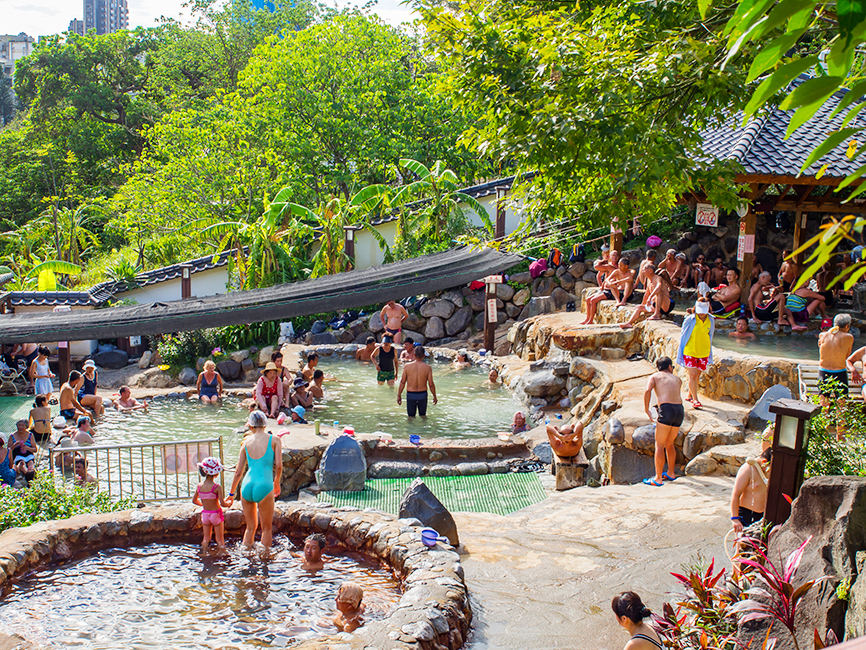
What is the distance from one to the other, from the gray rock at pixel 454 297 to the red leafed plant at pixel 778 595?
45.7 ft

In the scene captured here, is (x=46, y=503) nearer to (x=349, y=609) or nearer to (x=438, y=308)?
(x=349, y=609)

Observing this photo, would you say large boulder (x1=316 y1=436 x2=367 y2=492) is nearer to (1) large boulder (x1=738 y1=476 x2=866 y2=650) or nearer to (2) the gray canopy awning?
(2) the gray canopy awning

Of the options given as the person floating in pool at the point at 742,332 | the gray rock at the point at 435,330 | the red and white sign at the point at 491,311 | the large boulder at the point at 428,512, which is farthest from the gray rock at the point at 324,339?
the large boulder at the point at 428,512

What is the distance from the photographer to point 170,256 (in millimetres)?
22734

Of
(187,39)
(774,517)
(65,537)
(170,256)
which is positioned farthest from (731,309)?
(187,39)

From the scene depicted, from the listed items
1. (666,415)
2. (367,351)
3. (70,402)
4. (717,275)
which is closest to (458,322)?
(367,351)

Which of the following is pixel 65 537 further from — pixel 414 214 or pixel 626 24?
pixel 414 214

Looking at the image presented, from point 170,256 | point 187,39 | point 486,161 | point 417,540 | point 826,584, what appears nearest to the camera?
point 826,584

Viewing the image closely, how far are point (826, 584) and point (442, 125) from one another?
Result: 62.4ft

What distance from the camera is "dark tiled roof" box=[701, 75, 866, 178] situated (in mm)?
10867

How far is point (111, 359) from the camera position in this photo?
55.9 feet

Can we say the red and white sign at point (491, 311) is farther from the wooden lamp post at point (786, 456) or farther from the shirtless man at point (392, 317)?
the wooden lamp post at point (786, 456)

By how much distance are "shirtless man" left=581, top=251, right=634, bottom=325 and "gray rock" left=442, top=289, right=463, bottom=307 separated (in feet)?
14.6

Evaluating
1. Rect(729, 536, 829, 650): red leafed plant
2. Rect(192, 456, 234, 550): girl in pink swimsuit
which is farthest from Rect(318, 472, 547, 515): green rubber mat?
Rect(729, 536, 829, 650): red leafed plant
